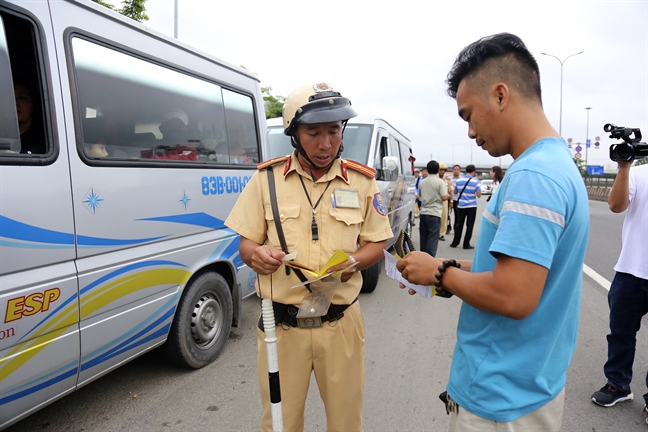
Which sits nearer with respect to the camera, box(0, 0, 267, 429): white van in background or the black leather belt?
the black leather belt

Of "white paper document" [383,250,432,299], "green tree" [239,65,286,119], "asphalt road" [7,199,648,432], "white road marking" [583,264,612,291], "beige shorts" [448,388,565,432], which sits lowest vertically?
"white road marking" [583,264,612,291]

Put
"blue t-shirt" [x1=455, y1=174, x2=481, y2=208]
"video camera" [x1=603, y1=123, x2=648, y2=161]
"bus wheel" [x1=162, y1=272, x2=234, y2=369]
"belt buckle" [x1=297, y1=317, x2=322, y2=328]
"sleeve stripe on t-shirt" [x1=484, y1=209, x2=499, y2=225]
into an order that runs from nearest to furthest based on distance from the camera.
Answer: "sleeve stripe on t-shirt" [x1=484, y1=209, x2=499, y2=225]
"belt buckle" [x1=297, y1=317, x2=322, y2=328]
"video camera" [x1=603, y1=123, x2=648, y2=161]
"bus wheel" [x1=162, y1=272, x2=234, y2=369]
"blue t-shirt" [x1=455, y1=174, x2=481, y2=208]

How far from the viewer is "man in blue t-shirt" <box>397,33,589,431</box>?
1201mm

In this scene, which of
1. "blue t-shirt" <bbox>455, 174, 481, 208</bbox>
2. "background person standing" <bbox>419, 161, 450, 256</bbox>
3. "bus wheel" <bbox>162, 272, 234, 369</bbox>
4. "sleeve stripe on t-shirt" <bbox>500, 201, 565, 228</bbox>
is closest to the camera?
"sleeve stripe on t-shirt" <bbox>500, 201, 565, 228</bbox>

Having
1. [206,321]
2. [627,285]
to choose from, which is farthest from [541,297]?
[206,321]

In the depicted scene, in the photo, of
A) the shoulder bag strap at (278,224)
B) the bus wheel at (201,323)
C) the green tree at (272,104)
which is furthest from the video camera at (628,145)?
the green tree at (272,104)

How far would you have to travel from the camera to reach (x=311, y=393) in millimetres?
3404

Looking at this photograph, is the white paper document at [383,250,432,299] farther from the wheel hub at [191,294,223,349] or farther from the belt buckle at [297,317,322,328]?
the wheel hub at [191,294,223,349]

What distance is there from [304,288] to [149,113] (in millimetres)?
2109

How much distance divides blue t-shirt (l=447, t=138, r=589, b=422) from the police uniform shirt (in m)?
0.69

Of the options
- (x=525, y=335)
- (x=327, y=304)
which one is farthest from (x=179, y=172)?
(x=525, y=335)

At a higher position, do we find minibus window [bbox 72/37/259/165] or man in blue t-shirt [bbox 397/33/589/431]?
minibus window [bbox 72/37/259/165]

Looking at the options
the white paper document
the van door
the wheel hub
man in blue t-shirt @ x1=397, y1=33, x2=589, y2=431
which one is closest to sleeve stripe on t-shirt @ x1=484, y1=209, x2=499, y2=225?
man in blue t-shirt @ x1=397, y1=33, x2=589, y2=431

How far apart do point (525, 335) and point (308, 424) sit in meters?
2.07
